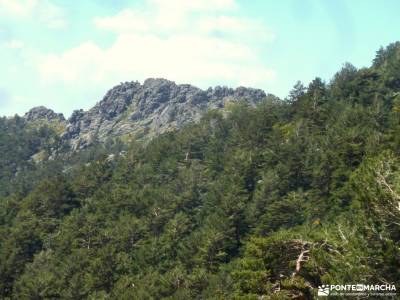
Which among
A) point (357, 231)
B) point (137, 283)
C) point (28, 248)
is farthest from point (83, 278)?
point (357, 231)

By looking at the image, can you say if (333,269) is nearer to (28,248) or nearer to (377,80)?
(28,248)

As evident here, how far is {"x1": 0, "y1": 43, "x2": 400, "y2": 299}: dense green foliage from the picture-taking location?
2162 cm

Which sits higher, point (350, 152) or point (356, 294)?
point (350, 152)

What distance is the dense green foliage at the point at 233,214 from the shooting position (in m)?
21.6

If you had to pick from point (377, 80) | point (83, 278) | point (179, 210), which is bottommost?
point (83, 278)

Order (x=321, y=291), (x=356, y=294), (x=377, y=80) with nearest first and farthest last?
(x=356, y=294)
(x=321, y=291)
(x=377, y=80)

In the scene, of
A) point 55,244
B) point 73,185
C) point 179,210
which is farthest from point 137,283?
point 73,185

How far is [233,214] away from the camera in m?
71.1

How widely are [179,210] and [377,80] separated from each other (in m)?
54.4

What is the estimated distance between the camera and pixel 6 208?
109 m

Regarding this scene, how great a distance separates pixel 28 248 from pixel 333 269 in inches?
3188

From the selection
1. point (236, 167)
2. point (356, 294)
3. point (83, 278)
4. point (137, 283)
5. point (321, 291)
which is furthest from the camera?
point (236, 167)

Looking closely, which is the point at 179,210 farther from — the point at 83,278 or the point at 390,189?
the point at 390,189

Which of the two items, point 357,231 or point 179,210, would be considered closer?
point 357,231
